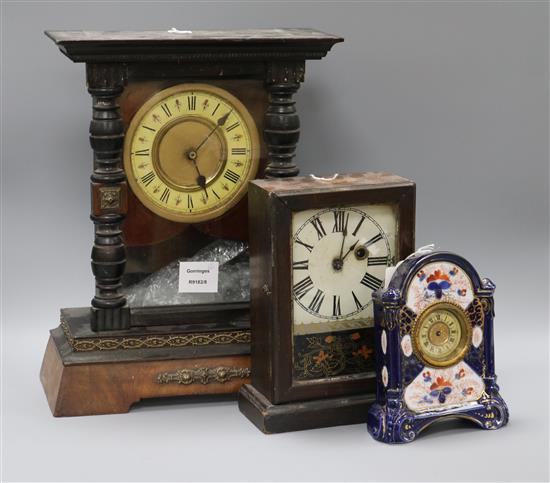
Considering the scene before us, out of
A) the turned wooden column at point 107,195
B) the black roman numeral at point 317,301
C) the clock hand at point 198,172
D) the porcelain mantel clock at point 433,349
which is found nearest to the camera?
the porcelain mantel clock at point 433,349

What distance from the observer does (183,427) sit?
4.77m

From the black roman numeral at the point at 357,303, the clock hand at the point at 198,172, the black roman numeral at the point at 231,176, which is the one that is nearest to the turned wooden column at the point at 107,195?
the clock hand at the point at 198,172

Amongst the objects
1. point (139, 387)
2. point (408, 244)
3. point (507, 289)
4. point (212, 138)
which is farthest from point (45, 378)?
point (507, 289)

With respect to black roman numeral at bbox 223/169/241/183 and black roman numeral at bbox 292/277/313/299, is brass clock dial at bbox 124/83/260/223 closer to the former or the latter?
black roman numeral at bbox 223/169/241/183

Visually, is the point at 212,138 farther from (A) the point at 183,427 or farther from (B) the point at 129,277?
(A) the point at 183,427

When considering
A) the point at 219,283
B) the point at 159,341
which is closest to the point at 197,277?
the point at 219,283

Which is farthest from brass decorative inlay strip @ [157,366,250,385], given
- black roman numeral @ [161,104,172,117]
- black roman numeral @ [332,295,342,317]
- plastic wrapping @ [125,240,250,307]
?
black roman numeral @ [161,104,172,117]

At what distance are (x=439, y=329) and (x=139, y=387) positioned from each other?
36.7 inches

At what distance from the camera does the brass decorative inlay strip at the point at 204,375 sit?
16.1 feet

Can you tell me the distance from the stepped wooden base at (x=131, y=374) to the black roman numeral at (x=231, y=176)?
0.51 meters

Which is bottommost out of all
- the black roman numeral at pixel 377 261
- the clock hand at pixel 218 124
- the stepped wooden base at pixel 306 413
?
the stepped wooden base at pixel 306 413

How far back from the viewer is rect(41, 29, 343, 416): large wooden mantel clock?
4.87 meters

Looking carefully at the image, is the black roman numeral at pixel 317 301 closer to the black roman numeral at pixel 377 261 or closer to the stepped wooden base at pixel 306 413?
the black roman numeral at pixel 377 261

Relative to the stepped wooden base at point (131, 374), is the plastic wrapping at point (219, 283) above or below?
above
